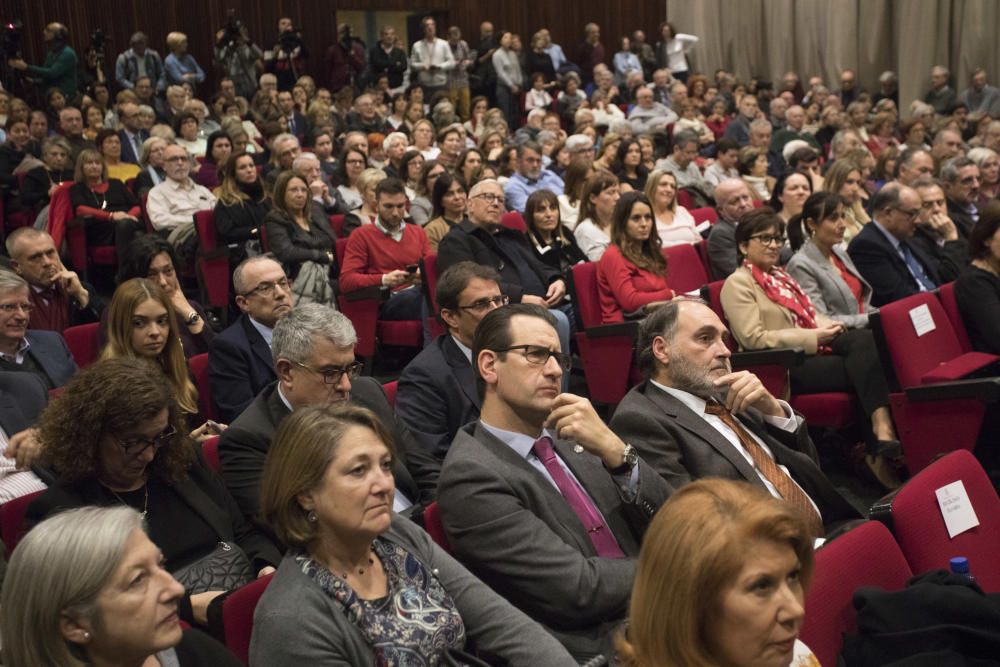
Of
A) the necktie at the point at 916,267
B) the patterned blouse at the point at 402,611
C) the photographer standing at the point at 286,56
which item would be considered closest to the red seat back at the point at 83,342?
the patterned blouse at the point at 402,611

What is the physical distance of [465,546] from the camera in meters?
2.11

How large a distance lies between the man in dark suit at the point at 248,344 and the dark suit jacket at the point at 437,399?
21.2 inches

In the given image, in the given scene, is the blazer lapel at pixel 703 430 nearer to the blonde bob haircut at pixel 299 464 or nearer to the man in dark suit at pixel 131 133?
the blonde bob haircut at pixel 299 464

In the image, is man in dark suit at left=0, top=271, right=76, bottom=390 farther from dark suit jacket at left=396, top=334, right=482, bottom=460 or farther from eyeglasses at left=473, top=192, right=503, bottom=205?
eyeglasses at left=473, top=192, right=503, bottom=205

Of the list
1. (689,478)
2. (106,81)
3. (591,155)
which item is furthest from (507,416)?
(106,81)

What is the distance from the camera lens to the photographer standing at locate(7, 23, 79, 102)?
10727 mm

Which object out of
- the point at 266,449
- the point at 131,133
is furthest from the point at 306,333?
the point at 131,133

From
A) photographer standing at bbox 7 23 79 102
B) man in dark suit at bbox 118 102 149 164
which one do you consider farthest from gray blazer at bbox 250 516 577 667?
photographer standing at bbox 7 23 79 102

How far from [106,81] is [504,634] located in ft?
37.9

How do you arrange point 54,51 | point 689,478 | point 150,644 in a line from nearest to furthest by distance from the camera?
1. point 150,644
2. point 689,478
3. point 54,51

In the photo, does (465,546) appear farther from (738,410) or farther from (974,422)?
(974,422)

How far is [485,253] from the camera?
16.4 feet

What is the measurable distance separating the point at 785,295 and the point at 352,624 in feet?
8.84

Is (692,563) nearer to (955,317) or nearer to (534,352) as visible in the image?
(534,352)
